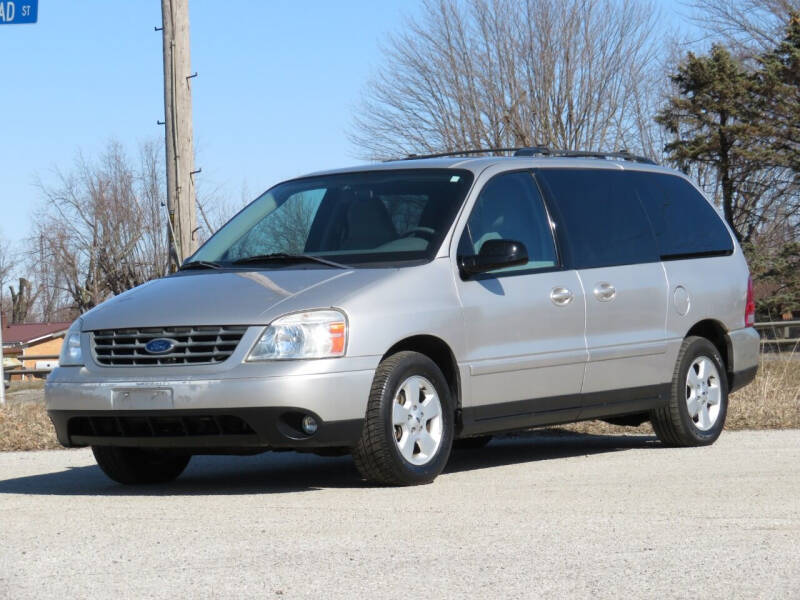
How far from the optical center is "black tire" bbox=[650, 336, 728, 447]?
31.3 feet

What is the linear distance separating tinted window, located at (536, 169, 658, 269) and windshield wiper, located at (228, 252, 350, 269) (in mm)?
1664

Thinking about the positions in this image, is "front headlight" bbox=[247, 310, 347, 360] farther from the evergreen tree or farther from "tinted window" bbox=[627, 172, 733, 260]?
the evergreen tree

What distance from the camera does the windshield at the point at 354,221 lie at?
8.11 m

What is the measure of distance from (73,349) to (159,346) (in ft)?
2.21

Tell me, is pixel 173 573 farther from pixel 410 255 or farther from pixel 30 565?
pixel 410 255

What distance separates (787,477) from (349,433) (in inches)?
96.4

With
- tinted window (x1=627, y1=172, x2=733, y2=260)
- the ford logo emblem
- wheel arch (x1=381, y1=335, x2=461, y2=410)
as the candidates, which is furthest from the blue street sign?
wheel arch (x1=381, y1=335, x2=461, y2=410)

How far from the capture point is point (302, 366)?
23.5 feet

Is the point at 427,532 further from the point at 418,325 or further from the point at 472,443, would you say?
the point at 472,443

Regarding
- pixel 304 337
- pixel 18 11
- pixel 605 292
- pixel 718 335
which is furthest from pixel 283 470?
pixel 18 11

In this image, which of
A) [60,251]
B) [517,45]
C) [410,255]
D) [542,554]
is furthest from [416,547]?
[60,251]

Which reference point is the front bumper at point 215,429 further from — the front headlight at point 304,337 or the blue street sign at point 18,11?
the blue street sign at point 18,11

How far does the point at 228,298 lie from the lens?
7.48 m

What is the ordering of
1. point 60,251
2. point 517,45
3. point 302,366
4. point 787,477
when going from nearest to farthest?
point 302,366 → point 787,477 → point 517,45 → point 60,251
